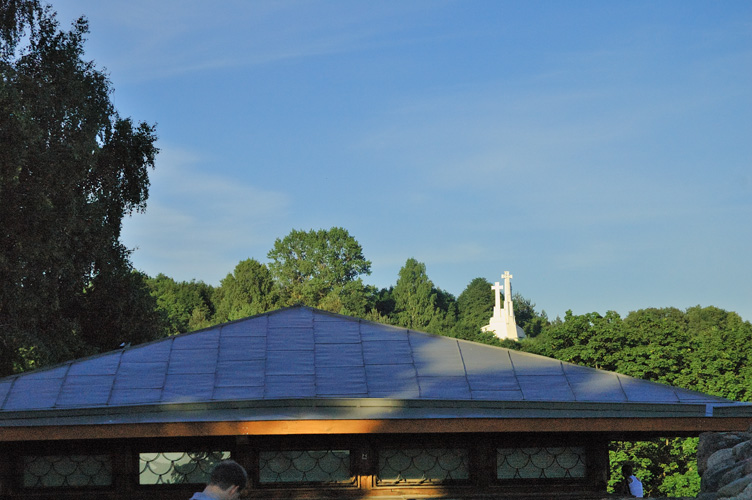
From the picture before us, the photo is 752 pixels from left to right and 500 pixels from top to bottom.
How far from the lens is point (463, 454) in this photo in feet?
34.7

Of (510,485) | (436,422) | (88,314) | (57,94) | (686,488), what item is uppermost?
(57,94)

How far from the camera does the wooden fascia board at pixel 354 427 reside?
931 centimetres

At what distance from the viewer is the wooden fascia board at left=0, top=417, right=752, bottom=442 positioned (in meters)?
9.31

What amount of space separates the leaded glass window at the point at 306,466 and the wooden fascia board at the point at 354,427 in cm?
87

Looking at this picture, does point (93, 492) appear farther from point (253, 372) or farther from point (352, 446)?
point (352, 446)

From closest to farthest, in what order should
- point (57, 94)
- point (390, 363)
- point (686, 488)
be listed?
point (390, 363) → point (57, 94) → point (686, 488)

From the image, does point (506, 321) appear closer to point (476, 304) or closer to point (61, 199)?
point (476, 304)

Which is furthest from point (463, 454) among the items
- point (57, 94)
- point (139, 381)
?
point (57, 94)

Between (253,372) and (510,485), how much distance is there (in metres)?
3.58

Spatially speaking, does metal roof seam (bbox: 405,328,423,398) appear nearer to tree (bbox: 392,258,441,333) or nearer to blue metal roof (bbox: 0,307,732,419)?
blue metal roof (bbox: 0,307,732,419)

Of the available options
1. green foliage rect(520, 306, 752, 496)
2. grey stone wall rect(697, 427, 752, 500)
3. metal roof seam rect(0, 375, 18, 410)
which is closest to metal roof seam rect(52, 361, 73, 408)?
metal roof seam rect(0, 375, 18, 410)

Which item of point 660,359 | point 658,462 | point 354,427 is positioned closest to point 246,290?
point 660,359

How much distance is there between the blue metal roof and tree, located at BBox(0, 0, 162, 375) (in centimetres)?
1216

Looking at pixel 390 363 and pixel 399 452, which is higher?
pixel 390 363
